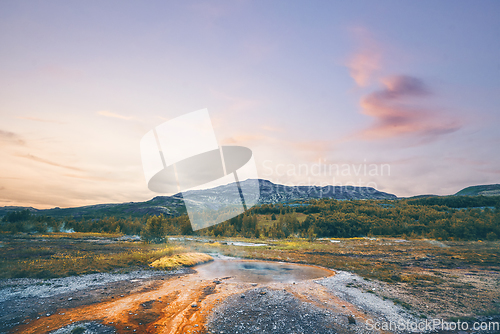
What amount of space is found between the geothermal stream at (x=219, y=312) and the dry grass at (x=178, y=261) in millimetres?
9515

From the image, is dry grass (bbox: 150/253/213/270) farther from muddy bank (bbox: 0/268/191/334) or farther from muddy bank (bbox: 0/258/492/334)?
muddy bank (bbox: 0/258/492/334)

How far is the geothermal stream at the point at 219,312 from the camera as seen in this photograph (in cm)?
1215

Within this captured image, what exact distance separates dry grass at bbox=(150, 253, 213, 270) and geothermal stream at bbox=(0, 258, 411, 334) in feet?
31.2

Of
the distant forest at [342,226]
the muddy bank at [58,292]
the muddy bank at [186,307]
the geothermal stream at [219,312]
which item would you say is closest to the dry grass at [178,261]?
the muddy bank at [58,292]

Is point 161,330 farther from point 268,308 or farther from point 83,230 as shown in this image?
point 83,230

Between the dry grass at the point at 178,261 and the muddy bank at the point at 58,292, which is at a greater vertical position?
the muddy bank at the point at 58,292

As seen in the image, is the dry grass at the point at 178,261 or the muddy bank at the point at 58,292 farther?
the dry grass at the point at 178,261

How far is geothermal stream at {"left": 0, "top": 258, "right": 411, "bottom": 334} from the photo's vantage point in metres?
12.1

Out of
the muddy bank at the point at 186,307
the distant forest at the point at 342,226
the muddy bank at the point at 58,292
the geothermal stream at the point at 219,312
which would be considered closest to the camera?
the geothermal stream at the point at 219,312

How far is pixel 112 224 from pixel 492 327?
446 ft

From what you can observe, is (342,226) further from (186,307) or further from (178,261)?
(186,307)

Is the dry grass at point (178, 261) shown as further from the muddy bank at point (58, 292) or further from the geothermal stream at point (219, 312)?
the geothermal stream at point (219, 312)

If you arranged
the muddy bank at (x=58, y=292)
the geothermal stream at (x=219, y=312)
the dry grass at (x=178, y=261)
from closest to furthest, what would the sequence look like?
1. the geothermal stream at (x=219, y=312)
2. the muddy bank at (x=58, y=292)
3. the dry grass at (x=178, y=261)

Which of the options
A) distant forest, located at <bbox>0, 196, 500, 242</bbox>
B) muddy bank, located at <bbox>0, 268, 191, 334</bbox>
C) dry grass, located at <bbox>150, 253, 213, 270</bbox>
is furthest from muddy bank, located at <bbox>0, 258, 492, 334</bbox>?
distant forest, located at <bbox>0, 196, 500, 242</bbox>
